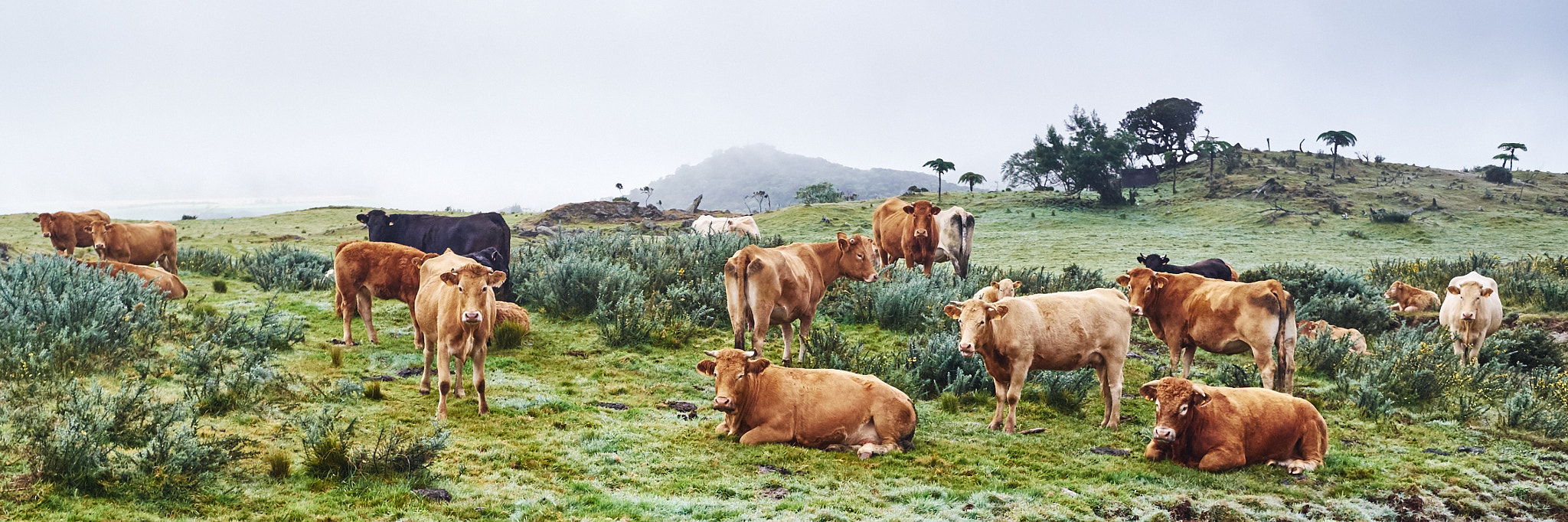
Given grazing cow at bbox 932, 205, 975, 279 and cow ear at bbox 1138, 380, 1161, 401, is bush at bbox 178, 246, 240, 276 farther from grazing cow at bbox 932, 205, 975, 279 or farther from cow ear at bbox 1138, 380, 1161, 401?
cow ear at bbox 1138, 380, 1161, 401

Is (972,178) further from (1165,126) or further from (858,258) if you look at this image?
(858,258)

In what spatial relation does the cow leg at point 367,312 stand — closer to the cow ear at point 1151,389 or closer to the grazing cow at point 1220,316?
the cow ear at point 1151,389

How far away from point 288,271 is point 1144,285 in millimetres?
15436

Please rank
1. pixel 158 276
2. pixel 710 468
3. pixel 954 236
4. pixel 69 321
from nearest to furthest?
pixel 710 468 < pixel 69 321 < pixel 158 276 < pixel 954 236

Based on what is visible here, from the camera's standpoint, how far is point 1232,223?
130ft

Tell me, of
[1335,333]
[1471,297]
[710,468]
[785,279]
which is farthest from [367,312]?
[1471,297]

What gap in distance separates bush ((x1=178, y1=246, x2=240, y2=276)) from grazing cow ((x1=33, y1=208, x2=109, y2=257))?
1857mm

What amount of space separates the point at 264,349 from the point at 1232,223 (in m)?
40.5

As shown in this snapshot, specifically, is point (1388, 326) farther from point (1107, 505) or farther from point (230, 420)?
point (230, 420)

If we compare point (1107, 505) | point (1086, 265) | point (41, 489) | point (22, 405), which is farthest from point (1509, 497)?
point (1086, 265)

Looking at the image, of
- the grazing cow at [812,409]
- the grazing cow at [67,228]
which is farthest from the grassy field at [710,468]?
the grazing cow at [67,228]

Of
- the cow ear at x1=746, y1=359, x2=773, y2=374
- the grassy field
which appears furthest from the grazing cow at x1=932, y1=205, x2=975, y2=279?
the cow ear at x1=746, y1=359, x2=773, y2=374

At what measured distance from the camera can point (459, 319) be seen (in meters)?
7.67

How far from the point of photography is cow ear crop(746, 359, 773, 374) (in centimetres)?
714
